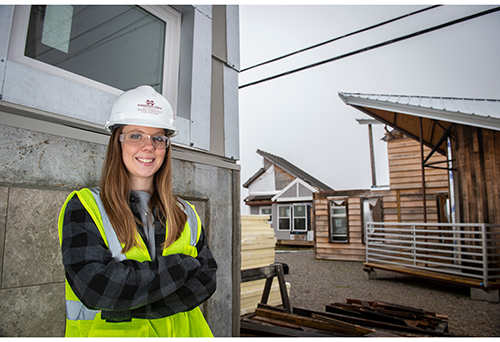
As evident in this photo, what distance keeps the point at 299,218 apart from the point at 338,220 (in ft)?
17.5

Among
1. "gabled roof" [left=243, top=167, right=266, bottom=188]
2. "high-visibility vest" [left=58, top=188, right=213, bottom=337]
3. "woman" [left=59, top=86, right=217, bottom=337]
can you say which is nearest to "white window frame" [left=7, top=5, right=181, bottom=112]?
"woman" [left=59, top=86, right=217, bottom=337]

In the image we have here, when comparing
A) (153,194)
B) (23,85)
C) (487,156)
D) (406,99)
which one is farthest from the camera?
(406,99)

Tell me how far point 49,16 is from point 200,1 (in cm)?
151

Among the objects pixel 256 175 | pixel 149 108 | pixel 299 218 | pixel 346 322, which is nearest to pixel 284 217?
pixel 299 218

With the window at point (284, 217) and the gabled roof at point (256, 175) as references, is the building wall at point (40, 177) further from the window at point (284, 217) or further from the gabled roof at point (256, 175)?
the gabled roof at point (256, 175)

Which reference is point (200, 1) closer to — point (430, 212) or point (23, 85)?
point (23, 85)

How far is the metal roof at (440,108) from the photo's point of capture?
7301mm

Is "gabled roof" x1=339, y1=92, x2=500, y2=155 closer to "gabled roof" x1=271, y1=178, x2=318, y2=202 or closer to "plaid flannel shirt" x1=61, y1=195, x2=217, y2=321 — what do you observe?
"plaid flannel shirt" x1=61, y1=195, x2=217, y2=321

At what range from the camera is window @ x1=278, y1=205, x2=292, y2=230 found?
20516 mm

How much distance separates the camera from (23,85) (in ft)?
6.79

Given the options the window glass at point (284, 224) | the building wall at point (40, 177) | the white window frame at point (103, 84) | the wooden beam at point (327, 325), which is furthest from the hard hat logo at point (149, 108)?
the window glass at point (284, 224)

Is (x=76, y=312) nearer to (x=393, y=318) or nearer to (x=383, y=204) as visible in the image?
(x=393, y=318)

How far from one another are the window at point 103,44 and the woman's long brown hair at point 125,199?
104 centimetres

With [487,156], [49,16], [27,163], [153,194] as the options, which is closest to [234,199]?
[153,194]
